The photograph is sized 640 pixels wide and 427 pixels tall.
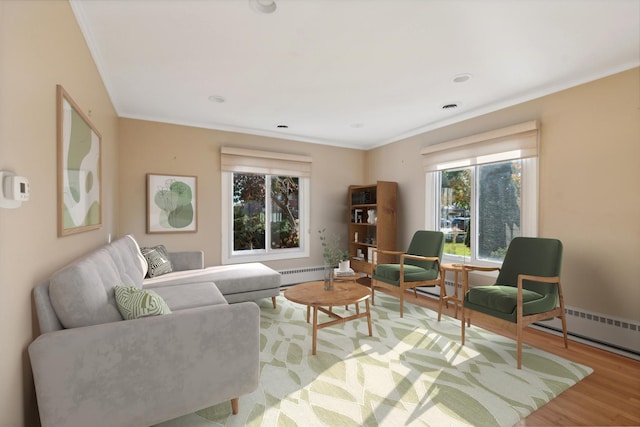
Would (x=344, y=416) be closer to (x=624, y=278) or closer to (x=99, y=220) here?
(x=99, y=220)

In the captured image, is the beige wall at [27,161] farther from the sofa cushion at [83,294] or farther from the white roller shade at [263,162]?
the white roller shade at [263,162]

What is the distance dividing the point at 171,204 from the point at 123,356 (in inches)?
117

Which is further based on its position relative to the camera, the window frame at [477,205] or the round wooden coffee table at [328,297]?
the window frame at [477,205]

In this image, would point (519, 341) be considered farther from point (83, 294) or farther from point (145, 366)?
point (83, 294)

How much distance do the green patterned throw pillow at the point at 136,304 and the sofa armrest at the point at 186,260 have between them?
221cm

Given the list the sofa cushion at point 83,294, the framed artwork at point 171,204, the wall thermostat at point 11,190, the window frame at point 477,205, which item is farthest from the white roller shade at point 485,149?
the wall thermostat at point 11,190

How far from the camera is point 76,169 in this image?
1935 mm

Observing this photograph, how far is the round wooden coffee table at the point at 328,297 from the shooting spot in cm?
259

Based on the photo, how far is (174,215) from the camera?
410 cm

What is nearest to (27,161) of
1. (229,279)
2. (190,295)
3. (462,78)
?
(190,295)

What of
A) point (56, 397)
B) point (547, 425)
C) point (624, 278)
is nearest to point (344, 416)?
point (547, 425)

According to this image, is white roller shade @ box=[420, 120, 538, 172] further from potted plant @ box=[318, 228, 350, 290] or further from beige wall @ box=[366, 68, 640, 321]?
potted plant @ box=[318, 228, 350, 290]

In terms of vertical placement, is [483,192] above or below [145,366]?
above

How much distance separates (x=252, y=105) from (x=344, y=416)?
10.3 feet
